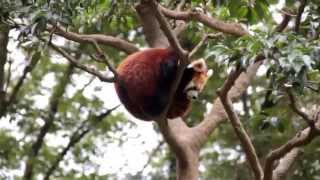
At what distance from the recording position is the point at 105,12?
340 centimetres

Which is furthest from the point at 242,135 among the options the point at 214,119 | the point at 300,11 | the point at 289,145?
the point at 214,119

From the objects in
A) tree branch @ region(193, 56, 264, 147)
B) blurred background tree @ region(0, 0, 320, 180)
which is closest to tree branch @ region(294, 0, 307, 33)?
blurred background tree @ region(0, 0, 320, 180)

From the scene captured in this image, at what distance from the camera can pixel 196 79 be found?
11.6 feet

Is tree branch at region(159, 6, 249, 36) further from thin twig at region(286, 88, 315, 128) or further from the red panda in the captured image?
thin twig at region(286, 88, 315, 128)

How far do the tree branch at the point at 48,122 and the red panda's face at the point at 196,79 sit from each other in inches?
118

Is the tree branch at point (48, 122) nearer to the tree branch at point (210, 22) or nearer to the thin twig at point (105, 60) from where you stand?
the tree branch at point (210, 22)

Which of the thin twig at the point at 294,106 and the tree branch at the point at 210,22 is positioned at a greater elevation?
the thin twig at the point at 294,106

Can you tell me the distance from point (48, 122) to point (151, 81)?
3.14m

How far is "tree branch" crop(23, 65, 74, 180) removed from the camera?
6238mm

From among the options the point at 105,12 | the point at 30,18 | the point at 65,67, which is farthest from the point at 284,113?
the point at 65,67

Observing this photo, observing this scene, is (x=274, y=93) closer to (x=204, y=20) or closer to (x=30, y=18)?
(x=204, y=20)

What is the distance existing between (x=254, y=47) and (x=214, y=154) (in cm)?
468

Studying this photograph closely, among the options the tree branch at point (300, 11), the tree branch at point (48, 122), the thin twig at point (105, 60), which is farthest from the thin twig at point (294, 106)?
the tree branch at point (48, 122)

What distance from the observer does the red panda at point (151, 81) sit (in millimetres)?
3355
